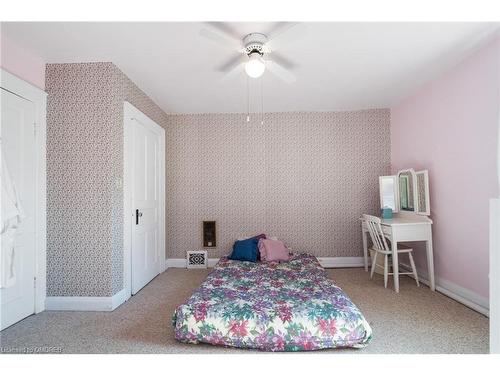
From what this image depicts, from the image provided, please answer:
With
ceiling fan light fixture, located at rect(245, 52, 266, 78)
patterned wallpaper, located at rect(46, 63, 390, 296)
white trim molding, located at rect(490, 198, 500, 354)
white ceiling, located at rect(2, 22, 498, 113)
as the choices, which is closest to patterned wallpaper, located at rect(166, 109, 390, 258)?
patterned wallpaper, located at rect(46, 63, 390, 296)

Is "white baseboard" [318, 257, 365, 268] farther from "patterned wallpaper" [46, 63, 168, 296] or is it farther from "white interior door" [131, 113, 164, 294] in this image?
"patterned wallpaper" [46, 63, 168, 296]

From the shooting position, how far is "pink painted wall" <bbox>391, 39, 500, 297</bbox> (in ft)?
8.38

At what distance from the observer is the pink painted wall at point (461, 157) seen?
2555mm

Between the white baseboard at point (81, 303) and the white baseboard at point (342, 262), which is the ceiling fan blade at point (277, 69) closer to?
the white baseboard at point (81, 303)

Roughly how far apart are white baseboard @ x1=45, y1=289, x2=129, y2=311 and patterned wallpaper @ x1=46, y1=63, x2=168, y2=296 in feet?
0.18

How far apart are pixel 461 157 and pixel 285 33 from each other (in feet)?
7.04

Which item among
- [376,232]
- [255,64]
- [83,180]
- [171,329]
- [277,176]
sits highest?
[255,64]

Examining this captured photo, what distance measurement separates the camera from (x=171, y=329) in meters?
2.37

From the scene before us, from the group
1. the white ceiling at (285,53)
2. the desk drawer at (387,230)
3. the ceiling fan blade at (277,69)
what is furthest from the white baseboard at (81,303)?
the desk drawer at (387,230)

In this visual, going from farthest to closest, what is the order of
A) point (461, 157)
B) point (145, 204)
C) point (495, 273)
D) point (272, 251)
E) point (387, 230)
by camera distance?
point (272, 251), point (145, 204), point (387, 230), point (461, 157), point (495, 273)

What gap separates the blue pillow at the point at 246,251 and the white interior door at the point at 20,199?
2.15 meters

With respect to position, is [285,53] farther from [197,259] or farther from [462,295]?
[197,259]

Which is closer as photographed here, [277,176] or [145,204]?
[145,204]

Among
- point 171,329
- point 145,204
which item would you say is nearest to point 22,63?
point 145,204
